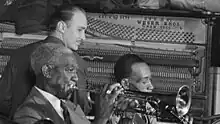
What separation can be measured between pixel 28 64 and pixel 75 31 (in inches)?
22.0

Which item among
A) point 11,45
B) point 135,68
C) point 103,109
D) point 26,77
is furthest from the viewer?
point 11,45

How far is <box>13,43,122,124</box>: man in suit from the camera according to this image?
5.21 meters

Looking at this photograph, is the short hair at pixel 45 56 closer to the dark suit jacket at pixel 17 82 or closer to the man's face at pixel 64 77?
the man's face at pixel 64 77

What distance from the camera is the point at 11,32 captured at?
803 cm

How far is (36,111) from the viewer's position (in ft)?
16.6

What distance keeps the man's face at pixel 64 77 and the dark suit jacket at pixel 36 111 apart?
0.11 metres

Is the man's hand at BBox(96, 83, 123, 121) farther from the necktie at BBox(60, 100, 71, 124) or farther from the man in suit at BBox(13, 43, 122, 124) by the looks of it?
the necktie at BBox(60, 100, 71, 124)

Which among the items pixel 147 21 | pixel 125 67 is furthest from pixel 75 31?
pixel 147 21

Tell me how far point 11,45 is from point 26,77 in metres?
2.02

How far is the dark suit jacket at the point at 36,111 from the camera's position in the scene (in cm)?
500

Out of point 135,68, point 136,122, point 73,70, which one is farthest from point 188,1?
point 73,70

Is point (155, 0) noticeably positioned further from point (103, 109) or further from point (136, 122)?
point (103, 109)

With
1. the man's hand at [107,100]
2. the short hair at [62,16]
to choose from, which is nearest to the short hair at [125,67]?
the short hair at [62,16]

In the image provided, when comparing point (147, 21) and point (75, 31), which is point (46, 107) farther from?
point (147, 21)
